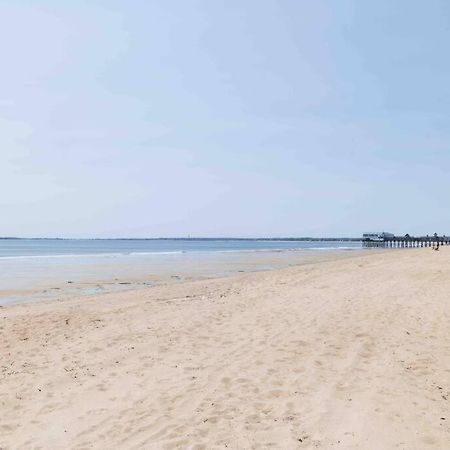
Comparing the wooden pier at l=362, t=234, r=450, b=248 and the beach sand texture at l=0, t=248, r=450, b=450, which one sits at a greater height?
the wooden pier at l=362, t=234, r=450, b=248

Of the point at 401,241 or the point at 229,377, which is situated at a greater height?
the point at 401,241

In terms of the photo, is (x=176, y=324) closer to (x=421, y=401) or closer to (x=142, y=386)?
(x=142, y=386)

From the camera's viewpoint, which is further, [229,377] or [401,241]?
[401,241]

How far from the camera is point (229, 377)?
8.30 meters

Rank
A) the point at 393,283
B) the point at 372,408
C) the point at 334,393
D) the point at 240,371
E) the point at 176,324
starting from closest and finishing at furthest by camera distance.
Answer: the point at 372,408 < the point at 334,393 < the point at 240,371 < the point at 176,324 < the point at 393,283

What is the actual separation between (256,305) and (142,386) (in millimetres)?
8592

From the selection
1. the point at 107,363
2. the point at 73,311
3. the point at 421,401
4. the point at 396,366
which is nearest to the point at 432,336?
the point at 396,366

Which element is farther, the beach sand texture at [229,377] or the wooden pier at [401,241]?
the wooden pier at [401,241]

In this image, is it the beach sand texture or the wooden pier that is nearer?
the beach sand texture

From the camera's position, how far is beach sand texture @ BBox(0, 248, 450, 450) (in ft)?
20.1

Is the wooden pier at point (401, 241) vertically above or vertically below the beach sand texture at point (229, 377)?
above

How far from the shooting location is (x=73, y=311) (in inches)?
615

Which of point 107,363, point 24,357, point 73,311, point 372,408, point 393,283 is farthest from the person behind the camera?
point 393,283

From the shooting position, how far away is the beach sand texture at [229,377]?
611 centimetres
